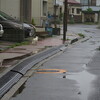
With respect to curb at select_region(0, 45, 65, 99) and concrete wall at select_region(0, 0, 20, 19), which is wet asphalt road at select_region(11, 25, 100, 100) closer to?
curb at select_region(0, 45, 65, 99)

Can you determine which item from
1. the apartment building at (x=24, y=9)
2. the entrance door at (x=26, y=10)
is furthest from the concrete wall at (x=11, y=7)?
the entrance door at (x=26, y=10)

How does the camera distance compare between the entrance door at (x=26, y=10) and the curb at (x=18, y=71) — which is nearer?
the curb at (x=18, y=71)

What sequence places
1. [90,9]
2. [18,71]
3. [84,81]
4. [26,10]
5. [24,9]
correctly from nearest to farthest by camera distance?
[84,81], [18,71], [24,9], [26,10], [90,9]

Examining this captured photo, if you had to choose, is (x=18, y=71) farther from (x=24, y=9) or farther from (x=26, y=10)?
(x=26, y=10)

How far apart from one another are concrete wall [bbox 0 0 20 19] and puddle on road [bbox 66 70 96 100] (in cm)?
1826

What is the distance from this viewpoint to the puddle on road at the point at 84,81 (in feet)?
27.9

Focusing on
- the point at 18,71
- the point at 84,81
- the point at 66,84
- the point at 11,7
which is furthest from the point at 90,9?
the point at 66,84

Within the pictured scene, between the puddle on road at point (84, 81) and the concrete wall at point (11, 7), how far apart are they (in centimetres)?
1826

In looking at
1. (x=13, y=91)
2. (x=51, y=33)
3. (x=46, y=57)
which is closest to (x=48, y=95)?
(x=13, y=91)

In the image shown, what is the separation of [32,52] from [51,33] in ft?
38.4

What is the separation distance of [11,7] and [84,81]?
66.5ft

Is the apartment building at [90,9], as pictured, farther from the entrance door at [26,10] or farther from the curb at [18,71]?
the curb at [18,71]

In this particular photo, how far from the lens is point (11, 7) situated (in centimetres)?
2958

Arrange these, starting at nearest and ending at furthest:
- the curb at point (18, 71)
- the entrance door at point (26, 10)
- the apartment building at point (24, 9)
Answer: the curb at point (18, 71) < the apartment building at point (24, 9) < the entrance door at point (26, 10)
